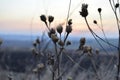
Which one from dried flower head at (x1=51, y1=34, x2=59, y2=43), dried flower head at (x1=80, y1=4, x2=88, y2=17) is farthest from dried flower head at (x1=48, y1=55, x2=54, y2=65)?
dried flower head at (x1=80, y1=4, x2=88, y2=17)

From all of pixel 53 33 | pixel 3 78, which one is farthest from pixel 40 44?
pixel 3 78

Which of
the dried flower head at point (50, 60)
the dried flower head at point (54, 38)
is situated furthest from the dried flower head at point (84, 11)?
the dried flower head at point (50, 60)

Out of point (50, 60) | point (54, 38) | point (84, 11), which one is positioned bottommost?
point (50, 60)

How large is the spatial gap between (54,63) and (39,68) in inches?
8.6

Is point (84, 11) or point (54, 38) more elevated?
point (84, 11)

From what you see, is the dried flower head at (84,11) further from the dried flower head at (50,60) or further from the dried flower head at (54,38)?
the dried flower head at (50,60)

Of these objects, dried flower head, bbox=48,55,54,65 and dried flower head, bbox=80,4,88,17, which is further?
dried flower head, bbox=48,55,54,65

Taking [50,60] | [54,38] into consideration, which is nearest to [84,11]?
[54,38]

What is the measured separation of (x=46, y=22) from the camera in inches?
104

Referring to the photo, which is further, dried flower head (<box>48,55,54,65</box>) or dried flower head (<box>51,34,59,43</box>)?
dried flower head (<box>48,55,54,65</box>)

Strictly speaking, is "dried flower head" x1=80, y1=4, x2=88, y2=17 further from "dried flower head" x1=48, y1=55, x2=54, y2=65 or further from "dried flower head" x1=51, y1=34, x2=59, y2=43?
"dried flower head" x1=48, y1=55, x2=54, y2=65

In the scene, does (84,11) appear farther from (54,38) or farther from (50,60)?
(50,60)

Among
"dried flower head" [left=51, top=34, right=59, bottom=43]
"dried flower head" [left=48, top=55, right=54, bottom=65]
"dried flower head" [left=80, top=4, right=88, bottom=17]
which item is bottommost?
"dried flower head" [left=48, top=55, right=54, bottom=65]

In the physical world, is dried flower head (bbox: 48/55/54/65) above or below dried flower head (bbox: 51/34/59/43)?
below
